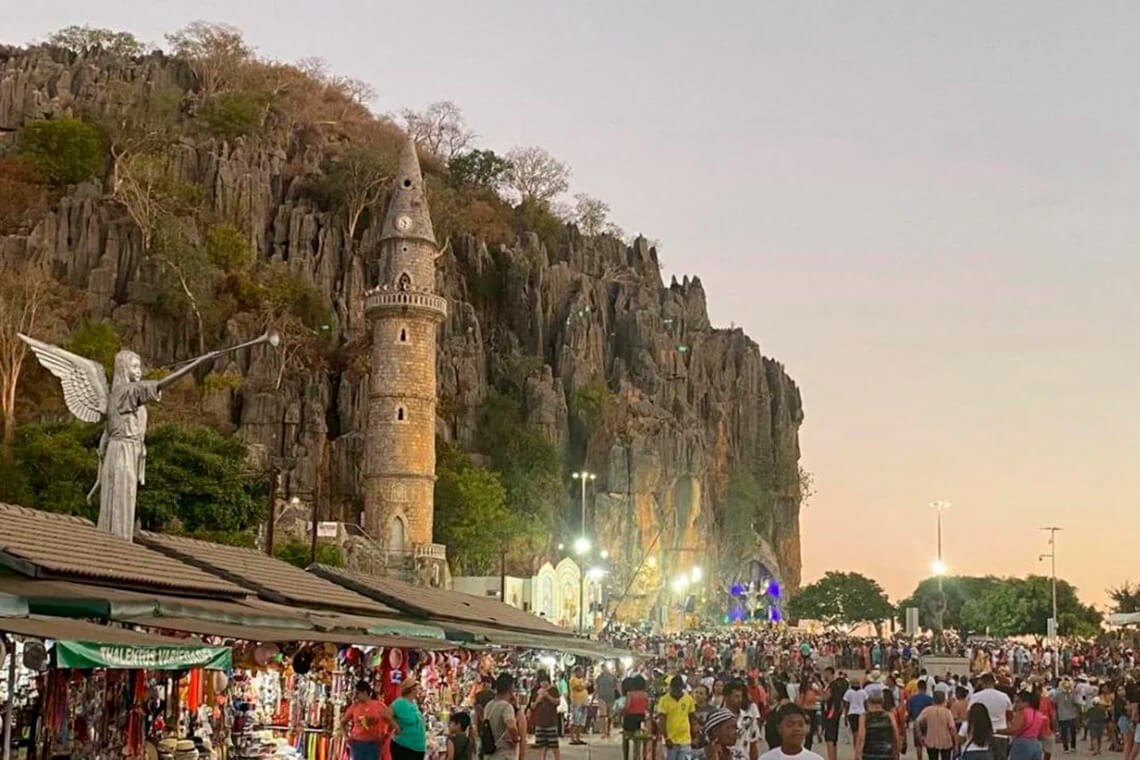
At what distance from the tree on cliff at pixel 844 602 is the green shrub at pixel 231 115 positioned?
Result: 76.2 m

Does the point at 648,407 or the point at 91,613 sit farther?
the point at 648,407

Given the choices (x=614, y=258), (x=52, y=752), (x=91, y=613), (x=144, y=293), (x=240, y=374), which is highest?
(x=614, y=258)

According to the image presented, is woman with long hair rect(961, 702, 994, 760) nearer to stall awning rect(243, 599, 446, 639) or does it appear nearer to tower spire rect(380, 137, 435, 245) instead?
stall awning rect(243, 599, 446, 639)

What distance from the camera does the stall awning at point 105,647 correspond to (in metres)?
10.1

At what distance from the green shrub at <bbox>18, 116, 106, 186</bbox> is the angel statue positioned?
198 ft

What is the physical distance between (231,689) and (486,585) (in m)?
46.2

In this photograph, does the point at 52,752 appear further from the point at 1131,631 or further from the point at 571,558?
the point at 1131,631

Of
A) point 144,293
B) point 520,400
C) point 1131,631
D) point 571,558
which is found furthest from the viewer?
point 1131,631

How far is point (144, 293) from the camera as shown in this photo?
6938 centimetres

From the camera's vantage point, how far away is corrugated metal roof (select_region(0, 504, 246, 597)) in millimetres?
12844

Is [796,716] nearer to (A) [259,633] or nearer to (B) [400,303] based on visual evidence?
(A) [259,633]

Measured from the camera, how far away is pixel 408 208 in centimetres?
6281

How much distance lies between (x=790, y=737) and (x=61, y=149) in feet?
252

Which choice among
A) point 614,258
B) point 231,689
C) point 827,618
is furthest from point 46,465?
point 827,618
